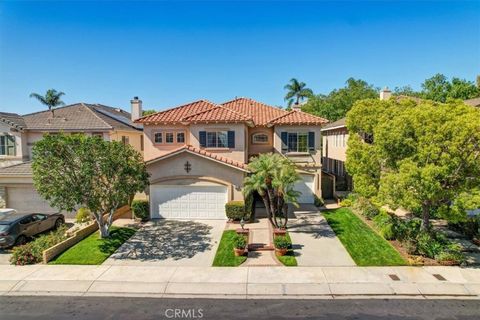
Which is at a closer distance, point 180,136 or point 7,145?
point 180,136

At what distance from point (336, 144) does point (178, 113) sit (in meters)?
16.5

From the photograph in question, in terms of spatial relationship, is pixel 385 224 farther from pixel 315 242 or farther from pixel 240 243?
pixel 240 243

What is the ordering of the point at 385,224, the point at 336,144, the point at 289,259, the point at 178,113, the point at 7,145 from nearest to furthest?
the point at 289,259
the point at 385,224
the point at 178,113
the point at 7,145
the point at 336,144

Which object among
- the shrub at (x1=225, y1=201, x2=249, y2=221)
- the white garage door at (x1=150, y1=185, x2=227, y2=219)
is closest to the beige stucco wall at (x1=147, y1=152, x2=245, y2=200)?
the white garage door at (x1=150, y1=185, x2=227, y2=219)

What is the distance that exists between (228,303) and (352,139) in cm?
1122

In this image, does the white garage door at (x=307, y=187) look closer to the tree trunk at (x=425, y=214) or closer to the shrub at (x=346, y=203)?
the shrub at (x=346, y=203)

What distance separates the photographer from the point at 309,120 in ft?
78.1

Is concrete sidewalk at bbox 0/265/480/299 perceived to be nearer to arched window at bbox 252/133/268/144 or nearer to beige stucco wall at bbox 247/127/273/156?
beige stucco wall at bbox 247/127/273/156

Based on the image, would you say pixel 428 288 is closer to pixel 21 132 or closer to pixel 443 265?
pixel 443 265

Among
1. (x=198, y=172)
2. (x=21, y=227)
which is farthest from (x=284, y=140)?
(x=21, y=227)

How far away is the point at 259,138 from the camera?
994 inches

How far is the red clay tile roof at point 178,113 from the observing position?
23352 millimetres

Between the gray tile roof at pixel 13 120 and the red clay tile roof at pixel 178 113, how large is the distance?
1105cm

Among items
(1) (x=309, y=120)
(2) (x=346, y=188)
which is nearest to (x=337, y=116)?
(2) (x=346, y=188)
